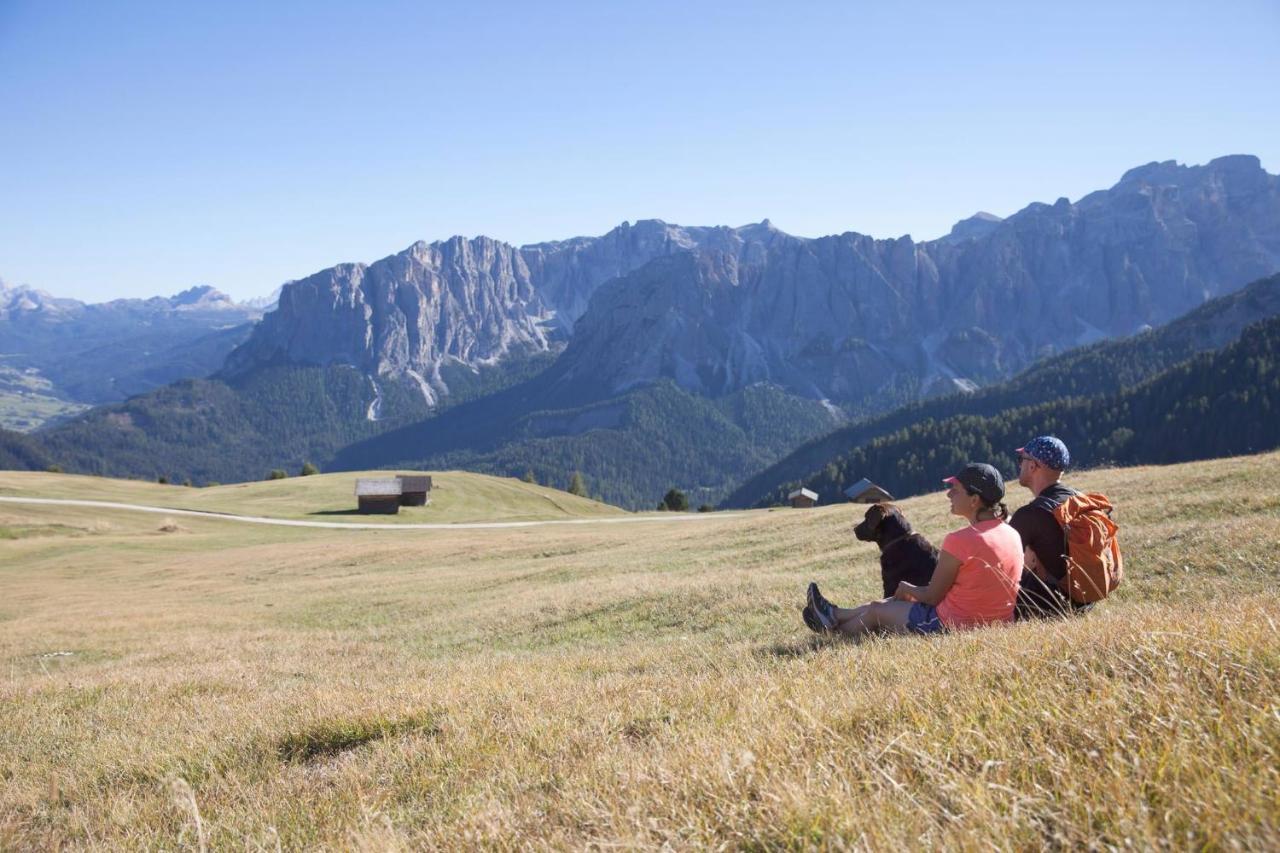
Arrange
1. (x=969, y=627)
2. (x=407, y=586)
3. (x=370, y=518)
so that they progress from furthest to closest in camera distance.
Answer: (x=370, y=518) < (x=407, y=586) < (x=969, y=627)

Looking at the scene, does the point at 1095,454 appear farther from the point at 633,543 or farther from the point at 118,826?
the point at 118,826

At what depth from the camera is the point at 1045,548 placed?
8.51 metres

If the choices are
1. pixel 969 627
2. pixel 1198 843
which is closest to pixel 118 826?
pixel 1198 843

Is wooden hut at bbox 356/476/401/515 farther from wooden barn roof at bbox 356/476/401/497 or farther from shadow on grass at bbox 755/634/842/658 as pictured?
shadow on grass at bbox 755/634/842/658

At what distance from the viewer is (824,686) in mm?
5656

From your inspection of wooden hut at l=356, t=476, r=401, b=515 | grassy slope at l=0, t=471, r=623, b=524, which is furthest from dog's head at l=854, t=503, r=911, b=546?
wooden hut at l=356, t=476, r=401, b=515

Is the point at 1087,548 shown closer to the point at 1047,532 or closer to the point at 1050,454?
the point at 1047,532

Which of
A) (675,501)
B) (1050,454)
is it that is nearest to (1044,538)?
(1050,454)

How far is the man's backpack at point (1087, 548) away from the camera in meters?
8.19

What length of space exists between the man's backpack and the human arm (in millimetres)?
1345

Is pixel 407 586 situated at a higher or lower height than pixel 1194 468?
lower

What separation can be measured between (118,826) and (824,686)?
17.4 ft

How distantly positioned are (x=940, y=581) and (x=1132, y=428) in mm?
187750

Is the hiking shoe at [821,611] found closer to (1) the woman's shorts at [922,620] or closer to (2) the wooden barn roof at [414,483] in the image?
(1) the woman's shorts at [922,620]
